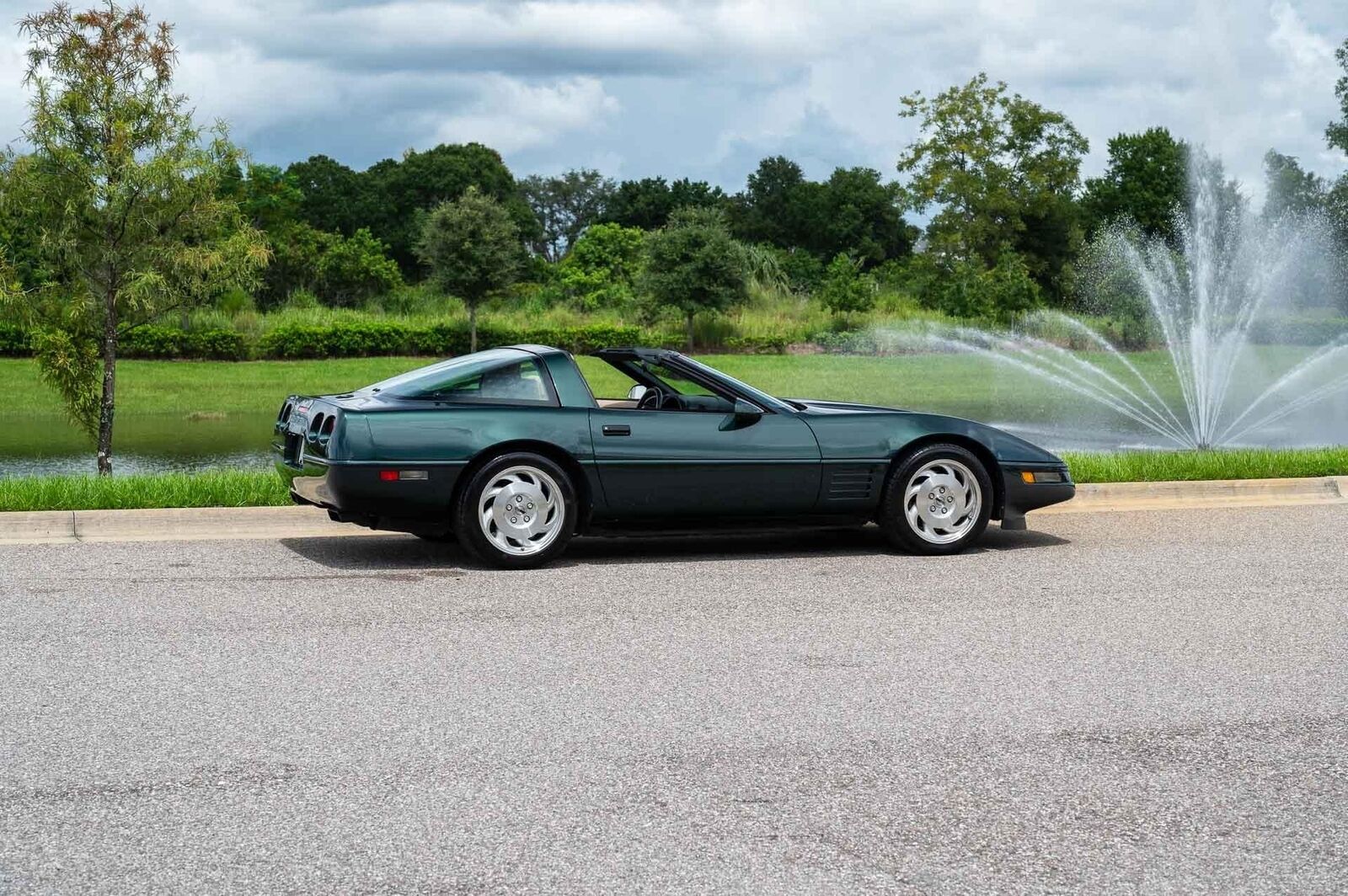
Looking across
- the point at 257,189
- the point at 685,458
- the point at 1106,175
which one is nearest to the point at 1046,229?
the point at 1106,175

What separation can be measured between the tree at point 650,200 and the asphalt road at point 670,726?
81.3 m

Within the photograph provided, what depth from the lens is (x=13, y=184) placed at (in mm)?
15227

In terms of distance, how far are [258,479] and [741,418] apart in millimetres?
4434

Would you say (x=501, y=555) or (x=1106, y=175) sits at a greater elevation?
(x=1106, y=175)

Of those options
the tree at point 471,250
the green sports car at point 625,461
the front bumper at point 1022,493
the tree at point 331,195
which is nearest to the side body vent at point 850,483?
the green sports car at point 625,461

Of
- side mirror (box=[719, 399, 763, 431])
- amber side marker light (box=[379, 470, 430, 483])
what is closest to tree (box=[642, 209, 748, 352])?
side mirror (box=[719, 399, 763, 431])

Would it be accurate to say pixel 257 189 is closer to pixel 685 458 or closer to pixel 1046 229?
pixel 1046 229

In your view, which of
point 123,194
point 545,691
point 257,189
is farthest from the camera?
point 257,189

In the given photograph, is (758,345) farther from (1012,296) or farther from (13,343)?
(13,343)

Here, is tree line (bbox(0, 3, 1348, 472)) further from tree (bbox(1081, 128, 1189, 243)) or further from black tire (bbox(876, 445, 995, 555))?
black tire (bbox(876, 445, 995, 555))

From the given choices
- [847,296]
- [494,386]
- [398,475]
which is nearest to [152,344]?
[847,296]

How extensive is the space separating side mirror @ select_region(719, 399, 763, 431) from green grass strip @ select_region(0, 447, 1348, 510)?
3.51 metres

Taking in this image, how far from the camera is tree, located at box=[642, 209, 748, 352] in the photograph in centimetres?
3803

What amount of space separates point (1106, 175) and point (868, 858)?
271ft
